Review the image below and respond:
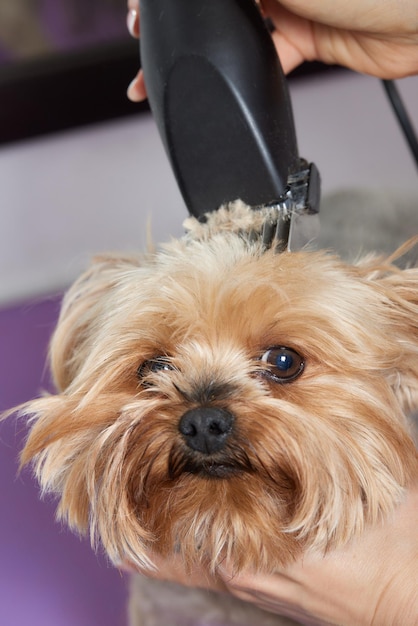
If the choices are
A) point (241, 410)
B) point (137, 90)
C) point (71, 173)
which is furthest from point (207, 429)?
point (71, 173)

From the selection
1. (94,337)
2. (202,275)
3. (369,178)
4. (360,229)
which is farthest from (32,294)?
(202,275)

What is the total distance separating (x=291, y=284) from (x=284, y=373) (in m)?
0.09

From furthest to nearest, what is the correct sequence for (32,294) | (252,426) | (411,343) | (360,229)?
(32,294)
(360,229)
(411,343)
(252,426)

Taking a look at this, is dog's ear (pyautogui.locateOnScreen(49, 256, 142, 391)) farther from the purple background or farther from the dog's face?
the purple background

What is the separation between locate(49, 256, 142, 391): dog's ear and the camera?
1.04m

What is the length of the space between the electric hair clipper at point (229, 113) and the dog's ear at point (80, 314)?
19 centimetres

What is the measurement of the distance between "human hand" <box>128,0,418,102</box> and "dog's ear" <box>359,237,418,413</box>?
259mm

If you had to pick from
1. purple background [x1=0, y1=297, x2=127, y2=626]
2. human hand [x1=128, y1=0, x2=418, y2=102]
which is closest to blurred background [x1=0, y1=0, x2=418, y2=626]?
purple background [x1=0, y1=297, x2=127, y2=626]

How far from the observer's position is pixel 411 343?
3.02ft

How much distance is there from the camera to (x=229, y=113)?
88cm

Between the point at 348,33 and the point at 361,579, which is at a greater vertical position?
the point at 348,33

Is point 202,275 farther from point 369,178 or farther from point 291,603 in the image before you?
point 369,178

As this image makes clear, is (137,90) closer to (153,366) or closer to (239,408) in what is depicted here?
(153,366)

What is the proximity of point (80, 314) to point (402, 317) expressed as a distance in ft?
1.32
